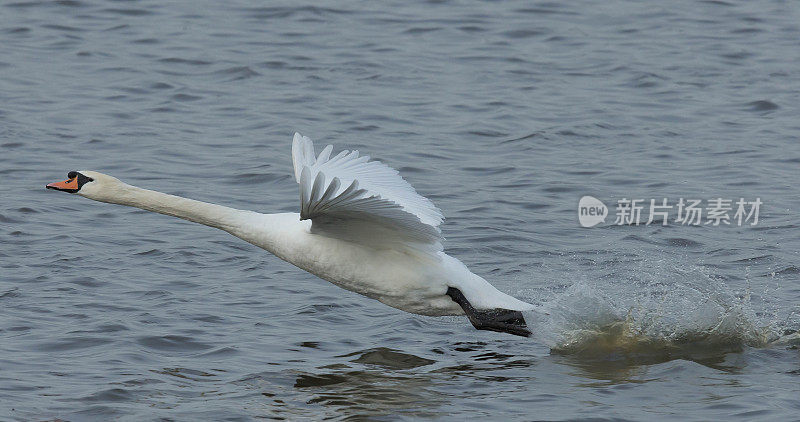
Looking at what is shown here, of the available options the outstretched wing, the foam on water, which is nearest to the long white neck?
the outstretched wing

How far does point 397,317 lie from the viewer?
8539 millimetres

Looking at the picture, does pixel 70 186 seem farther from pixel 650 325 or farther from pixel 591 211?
pixel 591 211

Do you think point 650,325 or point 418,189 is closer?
point 650,325

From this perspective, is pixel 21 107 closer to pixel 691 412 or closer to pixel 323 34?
pixel 323 34

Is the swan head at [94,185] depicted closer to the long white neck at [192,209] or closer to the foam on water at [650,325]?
the long white neck at [192,209]

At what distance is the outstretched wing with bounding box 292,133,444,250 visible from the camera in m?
6.45

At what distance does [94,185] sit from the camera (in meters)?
7.78

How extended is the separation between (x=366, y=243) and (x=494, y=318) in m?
0.87

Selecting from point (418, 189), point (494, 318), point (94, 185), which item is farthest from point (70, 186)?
point (418, 189)

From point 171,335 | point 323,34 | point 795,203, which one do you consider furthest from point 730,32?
point 171,335

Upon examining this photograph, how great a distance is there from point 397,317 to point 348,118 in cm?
492

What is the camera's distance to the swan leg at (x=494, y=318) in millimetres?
7465

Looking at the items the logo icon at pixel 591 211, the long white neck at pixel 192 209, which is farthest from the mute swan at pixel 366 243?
the logo icon at pixel 591 211

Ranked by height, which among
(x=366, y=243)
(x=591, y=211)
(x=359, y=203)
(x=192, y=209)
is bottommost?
(x=591, y=211)
